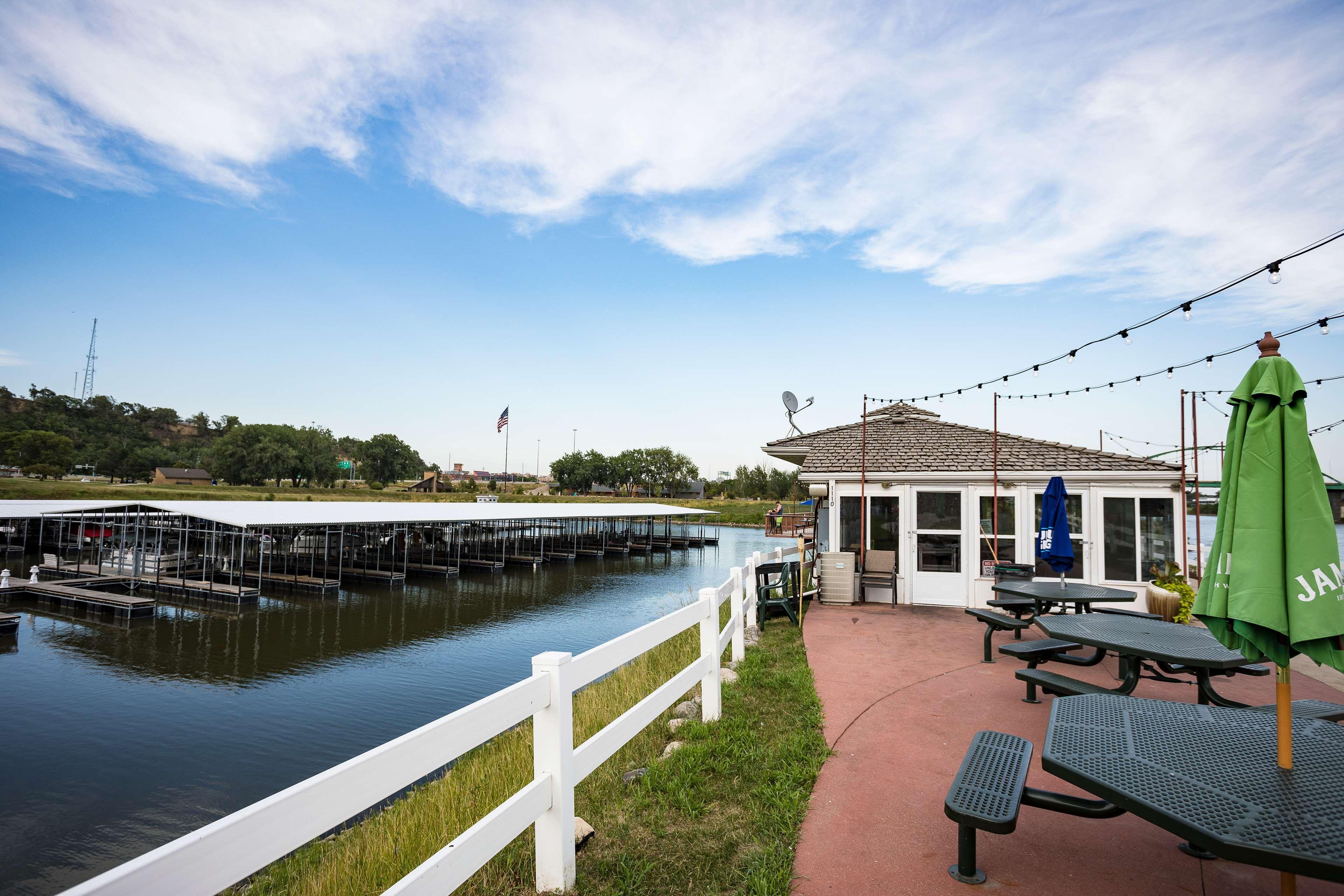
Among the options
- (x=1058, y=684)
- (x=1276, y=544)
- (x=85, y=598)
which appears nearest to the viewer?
(x=1276, y=544)

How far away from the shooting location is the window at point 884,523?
1202 centimetres

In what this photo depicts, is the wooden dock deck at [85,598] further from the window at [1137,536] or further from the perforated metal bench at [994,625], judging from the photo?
the window at [1137,536]

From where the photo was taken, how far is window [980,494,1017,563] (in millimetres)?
11602

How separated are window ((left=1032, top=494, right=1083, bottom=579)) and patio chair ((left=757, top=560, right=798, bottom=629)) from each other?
14.1 ft

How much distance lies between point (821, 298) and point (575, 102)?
14.1 m

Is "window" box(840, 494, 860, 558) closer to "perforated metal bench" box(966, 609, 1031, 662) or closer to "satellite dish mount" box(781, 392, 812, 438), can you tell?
"perforated metal bench" box(966, 609, 1031, 662)

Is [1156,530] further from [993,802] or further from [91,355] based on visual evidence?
[91,355]

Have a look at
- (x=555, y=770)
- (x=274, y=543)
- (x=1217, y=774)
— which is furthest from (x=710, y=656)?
(x=274, y=543)

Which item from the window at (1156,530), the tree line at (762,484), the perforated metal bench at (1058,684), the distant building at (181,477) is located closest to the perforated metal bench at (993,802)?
the perforated metal bench at (1058,684)

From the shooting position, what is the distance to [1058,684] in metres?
4.96

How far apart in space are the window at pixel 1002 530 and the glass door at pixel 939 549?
A: 1.16 feet

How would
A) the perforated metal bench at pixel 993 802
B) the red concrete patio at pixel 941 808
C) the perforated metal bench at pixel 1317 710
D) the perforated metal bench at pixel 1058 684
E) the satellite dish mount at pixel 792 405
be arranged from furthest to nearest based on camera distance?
the satellite dish mount at pixel 792 405
the perforated metal bench at pixel 1058 684
the perforated metal bench at pixel 1317 710
the red concrete patio at pixel 941 808
the perforated metal bench at pixel 993 802

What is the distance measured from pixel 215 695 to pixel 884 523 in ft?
42.9

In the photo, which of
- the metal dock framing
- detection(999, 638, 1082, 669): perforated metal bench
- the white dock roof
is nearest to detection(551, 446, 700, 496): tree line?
the metal dock framing
